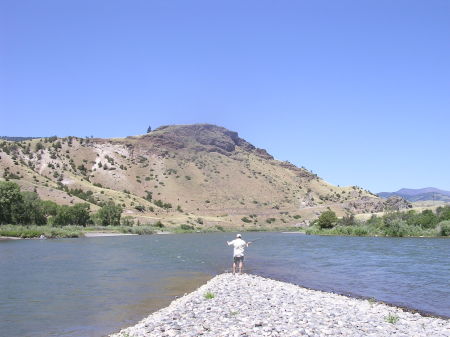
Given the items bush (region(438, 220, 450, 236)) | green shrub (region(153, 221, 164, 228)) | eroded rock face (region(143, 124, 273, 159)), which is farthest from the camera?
eroded rock face (region(143, 124, 273, 159))

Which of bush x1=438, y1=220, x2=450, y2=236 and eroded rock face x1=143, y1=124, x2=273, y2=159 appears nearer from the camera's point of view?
bush x1=438, y1=220, x2=450, y2=236

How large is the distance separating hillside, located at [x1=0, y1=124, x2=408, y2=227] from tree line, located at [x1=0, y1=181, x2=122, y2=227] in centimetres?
836

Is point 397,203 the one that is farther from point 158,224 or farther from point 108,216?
point 108,216

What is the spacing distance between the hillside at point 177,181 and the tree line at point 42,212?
836cm

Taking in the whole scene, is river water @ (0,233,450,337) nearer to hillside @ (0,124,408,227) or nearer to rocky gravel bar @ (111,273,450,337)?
rocky gravel bar @ (111,273,450,337)

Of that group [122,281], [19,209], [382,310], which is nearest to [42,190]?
[19,209]

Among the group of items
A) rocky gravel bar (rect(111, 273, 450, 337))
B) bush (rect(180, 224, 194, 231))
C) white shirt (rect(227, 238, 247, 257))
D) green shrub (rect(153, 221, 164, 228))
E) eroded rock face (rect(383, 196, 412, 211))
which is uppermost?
eroded rock face (rect(383, 196, 412, 211))

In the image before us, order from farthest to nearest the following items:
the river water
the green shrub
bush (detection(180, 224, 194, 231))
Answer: bush (detection(180, 224, 194, 231))
the green shrub
the river water

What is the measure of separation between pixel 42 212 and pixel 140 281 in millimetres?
68528

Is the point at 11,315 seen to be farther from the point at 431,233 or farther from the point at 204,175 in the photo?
the point at 204,175

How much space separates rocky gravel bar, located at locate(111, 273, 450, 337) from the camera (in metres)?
12.9

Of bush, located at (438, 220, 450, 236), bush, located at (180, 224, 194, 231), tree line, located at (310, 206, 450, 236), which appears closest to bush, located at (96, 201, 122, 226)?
bush, located at (180, 224, 194, 231)

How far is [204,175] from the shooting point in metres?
160

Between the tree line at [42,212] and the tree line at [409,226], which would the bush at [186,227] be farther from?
the tree line at [409,226]
